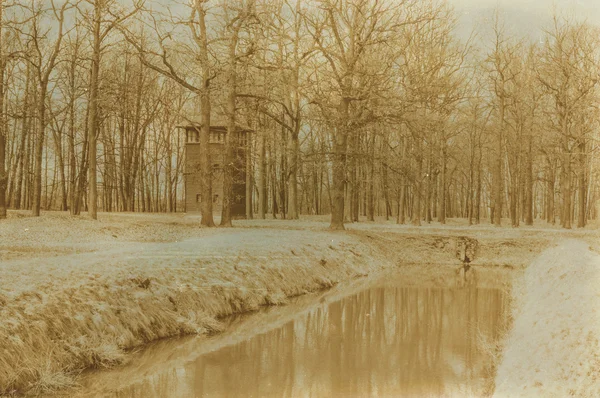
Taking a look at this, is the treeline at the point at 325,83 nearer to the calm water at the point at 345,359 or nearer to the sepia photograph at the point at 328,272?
the sepia photograph at the point at 328,272

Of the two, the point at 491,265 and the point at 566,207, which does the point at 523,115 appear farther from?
the point at 491,265

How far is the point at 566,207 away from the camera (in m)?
38.3

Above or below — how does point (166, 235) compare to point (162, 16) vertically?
below

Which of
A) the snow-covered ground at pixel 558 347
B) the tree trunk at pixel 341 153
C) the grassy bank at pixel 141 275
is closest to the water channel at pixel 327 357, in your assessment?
the grassy bank at pixel 141 275

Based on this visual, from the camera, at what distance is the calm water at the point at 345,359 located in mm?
9820

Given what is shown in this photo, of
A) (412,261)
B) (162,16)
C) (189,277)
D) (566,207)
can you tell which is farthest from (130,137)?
(189,277)

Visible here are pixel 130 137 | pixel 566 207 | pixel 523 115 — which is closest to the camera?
pixel 566 207

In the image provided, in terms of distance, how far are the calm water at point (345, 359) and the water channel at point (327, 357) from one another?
18mm

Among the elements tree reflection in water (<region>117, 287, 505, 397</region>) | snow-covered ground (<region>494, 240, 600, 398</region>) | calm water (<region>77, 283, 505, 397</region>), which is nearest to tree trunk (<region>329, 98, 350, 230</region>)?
tree reflection in water (<region>117, 287, 505, 397</region>)

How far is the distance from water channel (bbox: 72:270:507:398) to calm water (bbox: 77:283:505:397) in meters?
0.02

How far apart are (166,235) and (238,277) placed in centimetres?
954

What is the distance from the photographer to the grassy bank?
10039 mm

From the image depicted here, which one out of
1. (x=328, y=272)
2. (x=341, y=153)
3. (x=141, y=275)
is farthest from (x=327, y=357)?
(x=341, y=153)

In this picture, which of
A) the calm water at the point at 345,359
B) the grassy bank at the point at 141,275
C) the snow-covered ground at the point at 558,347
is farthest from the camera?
the grassy bank at the point at 141,275
